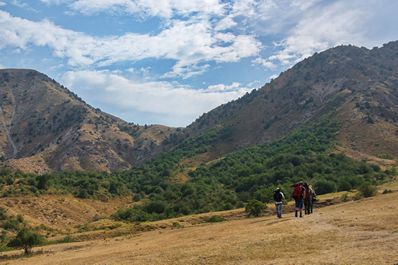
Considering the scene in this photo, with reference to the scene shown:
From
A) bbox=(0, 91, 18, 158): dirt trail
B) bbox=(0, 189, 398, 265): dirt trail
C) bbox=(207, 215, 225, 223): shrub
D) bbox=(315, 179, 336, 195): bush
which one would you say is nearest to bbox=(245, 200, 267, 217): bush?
bbox=(207, 215, 225, 223): shrub

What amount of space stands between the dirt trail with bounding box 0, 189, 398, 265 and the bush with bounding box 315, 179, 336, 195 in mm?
30045

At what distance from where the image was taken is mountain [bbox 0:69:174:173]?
461ft

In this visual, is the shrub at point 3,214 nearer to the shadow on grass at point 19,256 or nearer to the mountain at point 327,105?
the shadow on grass at point 19,256

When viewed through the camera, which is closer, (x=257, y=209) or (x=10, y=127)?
(x=257, y=209)

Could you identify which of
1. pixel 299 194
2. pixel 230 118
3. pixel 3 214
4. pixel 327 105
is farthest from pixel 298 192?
pixel 230 118

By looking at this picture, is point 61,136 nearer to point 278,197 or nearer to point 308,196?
point 278,197

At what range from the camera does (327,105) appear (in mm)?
135500

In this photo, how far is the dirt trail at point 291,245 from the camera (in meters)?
14.8

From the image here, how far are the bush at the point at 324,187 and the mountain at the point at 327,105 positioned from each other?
1483 inches

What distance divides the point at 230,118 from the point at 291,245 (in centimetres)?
14734

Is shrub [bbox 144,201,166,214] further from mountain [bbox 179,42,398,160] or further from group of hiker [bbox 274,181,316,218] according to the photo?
mountain [bbox 179,42,398,160]

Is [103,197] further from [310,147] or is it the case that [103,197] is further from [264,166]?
[310,147]

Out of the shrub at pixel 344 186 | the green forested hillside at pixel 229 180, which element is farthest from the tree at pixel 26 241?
the shrub at pixel 344 186

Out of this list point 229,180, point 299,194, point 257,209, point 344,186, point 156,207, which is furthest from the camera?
point 229,180
